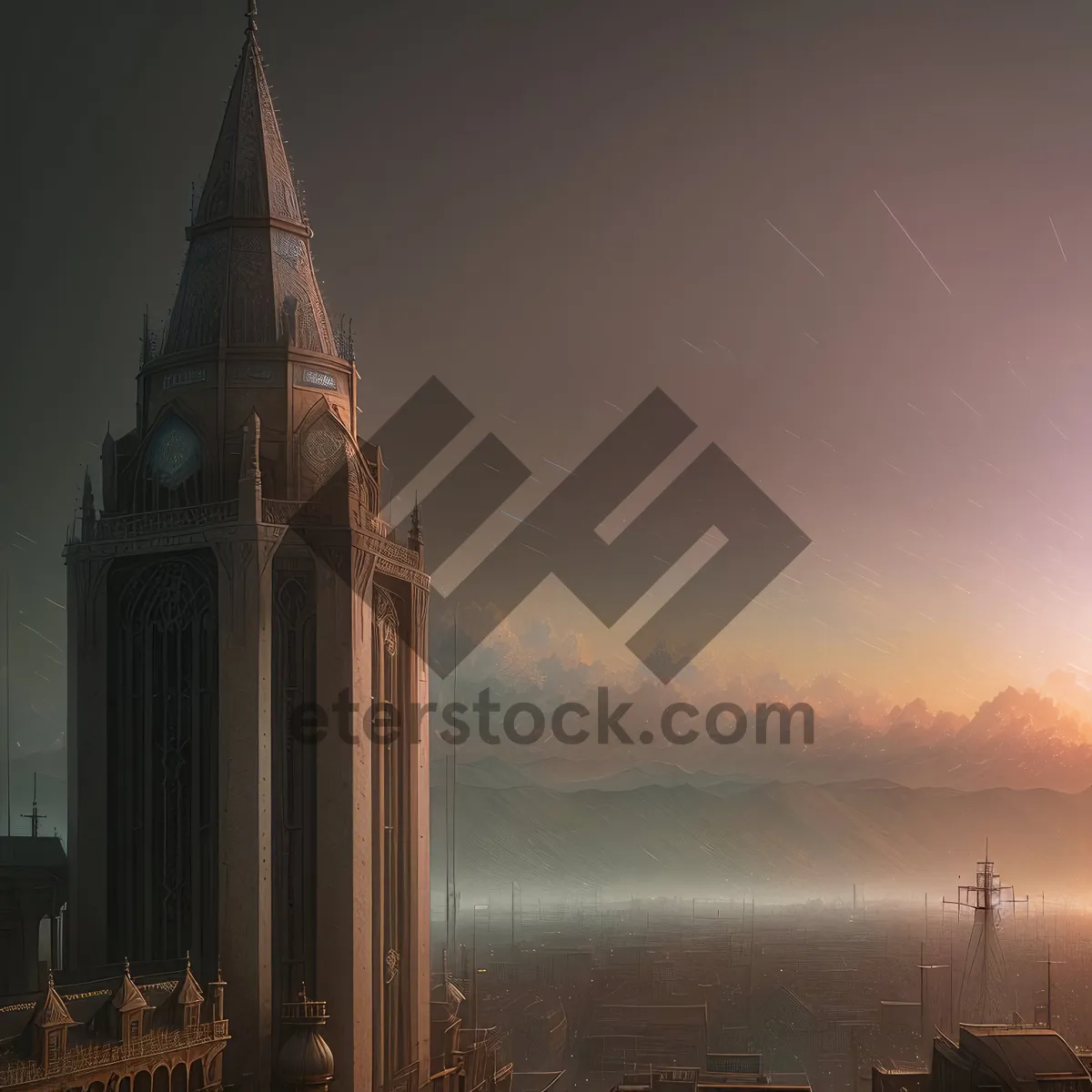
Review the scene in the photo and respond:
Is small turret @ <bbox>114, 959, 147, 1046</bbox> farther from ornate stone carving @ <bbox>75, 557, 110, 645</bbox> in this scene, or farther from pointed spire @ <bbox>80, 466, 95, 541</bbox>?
pointed spire @ <bbox>80, 466, 95, 541</bbox>

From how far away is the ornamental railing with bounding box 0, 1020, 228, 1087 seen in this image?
1595 centimetres

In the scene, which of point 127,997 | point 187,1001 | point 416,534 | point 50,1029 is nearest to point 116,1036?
point 127,997

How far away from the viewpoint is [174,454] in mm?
23453

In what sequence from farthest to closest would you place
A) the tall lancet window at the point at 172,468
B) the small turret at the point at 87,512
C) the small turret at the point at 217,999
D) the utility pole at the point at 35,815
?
1. the utility pole at the point at 35,815
2. the small turret at the point at 87,512
3. the tall lancet window at the point at 172,468
4. the small turret at the point at 217,999

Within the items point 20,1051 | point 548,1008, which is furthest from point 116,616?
point 548,1008

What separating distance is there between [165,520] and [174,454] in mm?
1291

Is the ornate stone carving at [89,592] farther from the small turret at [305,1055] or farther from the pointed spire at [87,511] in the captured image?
the small turret at [305,1055]

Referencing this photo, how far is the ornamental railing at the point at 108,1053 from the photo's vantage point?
15945 mm

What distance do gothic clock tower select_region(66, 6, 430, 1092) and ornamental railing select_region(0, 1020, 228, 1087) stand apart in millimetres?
1596

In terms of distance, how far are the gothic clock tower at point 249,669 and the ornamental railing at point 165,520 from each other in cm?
4

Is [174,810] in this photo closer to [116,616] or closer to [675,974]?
[116,616]

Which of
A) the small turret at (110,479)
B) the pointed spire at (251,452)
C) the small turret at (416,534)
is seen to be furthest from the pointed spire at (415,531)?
the small turret at (110,479)

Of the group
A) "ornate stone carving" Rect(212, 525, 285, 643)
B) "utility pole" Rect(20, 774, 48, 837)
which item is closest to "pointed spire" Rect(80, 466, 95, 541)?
"ornate stone carving" Rect(212, 525, 285, 643)

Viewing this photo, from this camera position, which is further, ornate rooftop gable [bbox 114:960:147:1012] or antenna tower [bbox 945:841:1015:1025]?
antenna tower [bbox 945:841:1015:1025]
